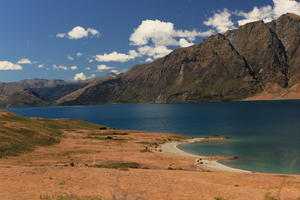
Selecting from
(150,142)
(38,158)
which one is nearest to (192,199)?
(38,158)

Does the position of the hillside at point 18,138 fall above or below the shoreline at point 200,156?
above

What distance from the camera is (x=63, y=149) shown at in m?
70.3

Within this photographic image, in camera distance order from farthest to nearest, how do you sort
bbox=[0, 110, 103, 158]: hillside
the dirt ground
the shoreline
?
bbox=[0, 110, 103, 158]: hillside < the shoreline < the dirt ground

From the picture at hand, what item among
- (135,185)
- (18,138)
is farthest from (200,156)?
(18,138)

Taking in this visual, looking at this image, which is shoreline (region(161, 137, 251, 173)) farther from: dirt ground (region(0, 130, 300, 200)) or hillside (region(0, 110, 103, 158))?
hillside (region(0, 110, 103, 158))

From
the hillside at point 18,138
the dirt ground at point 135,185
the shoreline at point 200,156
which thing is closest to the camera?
the dirt ground at point 135,185

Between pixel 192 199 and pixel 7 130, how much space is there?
2322 inches

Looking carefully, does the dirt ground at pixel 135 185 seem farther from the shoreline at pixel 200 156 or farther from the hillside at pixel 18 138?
the hillside at pixel 18 138

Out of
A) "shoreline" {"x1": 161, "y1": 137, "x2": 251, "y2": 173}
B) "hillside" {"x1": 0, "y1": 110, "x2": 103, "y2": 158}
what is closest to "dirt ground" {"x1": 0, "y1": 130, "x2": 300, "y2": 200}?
"shoreline" {"x1": 161, "y1": 137, "x2": 251, "y2": 173}

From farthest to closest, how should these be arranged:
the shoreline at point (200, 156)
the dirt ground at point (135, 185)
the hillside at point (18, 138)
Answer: the hillside at point (18, 138) < the shoreline at point (200, 156) < the dirt ground at point (135, 185)

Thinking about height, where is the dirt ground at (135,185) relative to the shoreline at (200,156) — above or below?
above

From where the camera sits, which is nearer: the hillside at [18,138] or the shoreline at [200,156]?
the shoreline at [200,156]

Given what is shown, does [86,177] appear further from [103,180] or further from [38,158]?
[38,158]

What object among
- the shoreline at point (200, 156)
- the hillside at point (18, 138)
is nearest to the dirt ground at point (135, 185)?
the shoreline at point (200, 156)
